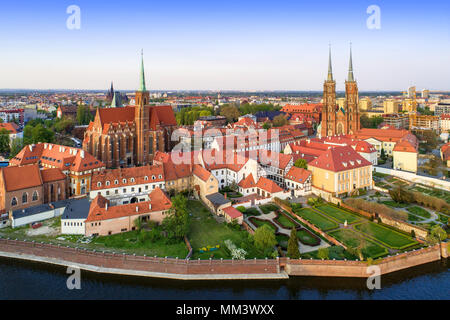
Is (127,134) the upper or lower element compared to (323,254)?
upper

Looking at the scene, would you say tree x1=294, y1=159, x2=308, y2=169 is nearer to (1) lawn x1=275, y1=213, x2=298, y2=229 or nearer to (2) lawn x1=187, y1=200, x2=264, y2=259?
(1) lawn x1=275, y1=213, x2=298, y2=229

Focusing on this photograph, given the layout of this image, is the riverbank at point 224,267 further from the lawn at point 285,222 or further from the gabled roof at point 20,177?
the gabled roof at point 20,177

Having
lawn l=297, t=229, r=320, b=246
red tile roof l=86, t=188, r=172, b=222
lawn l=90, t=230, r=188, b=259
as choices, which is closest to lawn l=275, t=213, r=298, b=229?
lawn l=297, t=229, r=320, b=246

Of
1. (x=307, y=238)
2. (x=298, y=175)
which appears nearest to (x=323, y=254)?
(x=307, y=238)

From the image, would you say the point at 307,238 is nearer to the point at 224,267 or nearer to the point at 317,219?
the point at 317,219

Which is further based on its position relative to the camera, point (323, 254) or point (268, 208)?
point (268, 208)

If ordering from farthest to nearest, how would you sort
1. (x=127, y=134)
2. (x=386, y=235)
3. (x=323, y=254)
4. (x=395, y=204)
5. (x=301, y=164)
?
(x=127, y=134)
(x=301, y=164)
(x=395, y=204)
(x=386, y=235)
(x=323, y=254)
